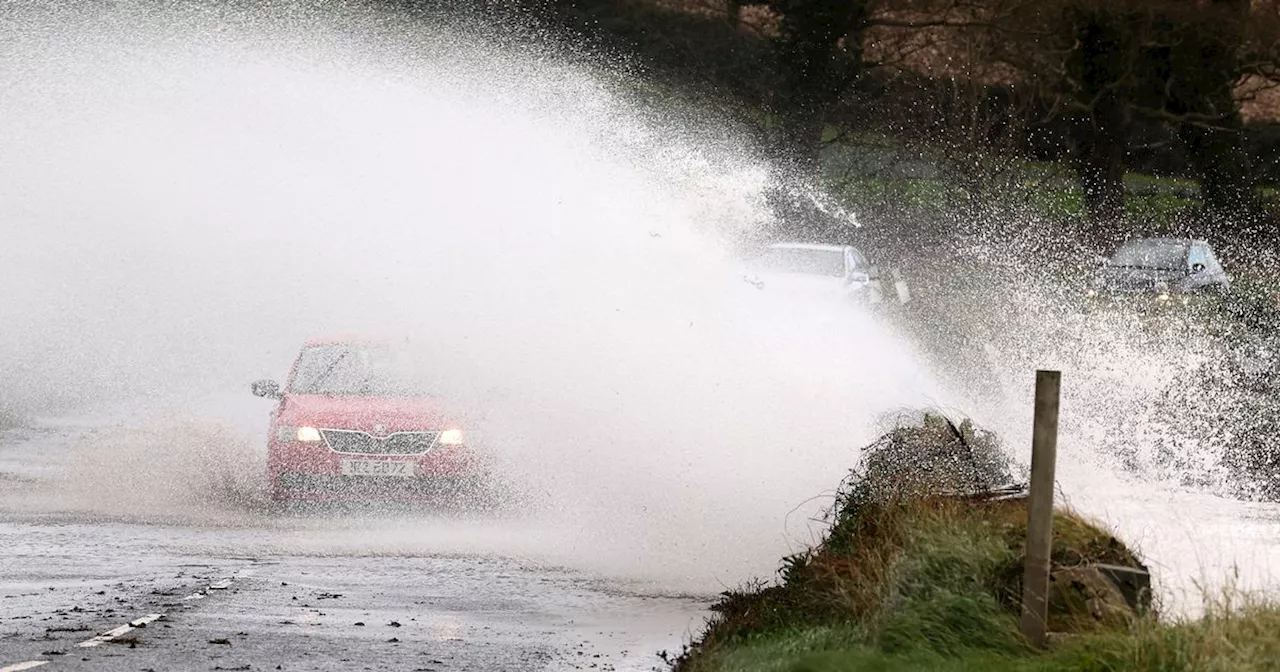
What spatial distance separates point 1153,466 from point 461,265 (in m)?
7.02

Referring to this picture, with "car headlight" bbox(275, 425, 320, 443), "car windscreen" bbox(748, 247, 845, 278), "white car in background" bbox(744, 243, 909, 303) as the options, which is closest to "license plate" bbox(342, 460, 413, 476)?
"car headlight" bbox(275, 425, 320, 443)

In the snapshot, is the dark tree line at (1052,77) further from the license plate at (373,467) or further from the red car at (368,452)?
the license plate at (373,467)

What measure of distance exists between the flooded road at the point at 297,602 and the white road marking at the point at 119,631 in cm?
2

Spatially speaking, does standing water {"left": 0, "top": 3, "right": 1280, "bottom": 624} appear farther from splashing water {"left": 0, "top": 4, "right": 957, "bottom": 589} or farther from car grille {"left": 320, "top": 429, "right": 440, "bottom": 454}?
car grille {"left": 320, "top": 429, "right": 440, "bottom": 454}

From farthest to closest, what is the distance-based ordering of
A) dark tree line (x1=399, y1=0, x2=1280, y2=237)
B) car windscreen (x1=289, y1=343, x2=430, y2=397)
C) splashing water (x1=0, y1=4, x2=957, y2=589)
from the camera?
1. dark tree line (x1=399, y1=0, x2=1280, y2=237)
2. car windscreen (x1=289, y1=343, x2=430, y2=397)
3. splashing water (x1=0, y1=4, x2=957, y2=589)

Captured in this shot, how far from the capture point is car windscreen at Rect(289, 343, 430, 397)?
1997cm

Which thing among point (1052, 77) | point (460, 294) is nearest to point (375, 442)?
point (460, 294)

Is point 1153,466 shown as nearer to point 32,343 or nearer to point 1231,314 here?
point 1231,314

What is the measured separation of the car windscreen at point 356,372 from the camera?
20.0 metres

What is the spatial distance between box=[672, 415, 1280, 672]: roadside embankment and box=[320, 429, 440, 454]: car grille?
5.64m

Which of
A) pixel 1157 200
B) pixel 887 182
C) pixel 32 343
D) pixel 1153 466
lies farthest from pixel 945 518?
pixel 1157 200

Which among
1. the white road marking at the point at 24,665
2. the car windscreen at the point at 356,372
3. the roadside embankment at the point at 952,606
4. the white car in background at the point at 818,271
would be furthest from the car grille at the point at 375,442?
the white car in background at the point at 818,271

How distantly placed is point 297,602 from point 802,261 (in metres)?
19.3

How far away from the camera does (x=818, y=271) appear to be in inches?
1283
